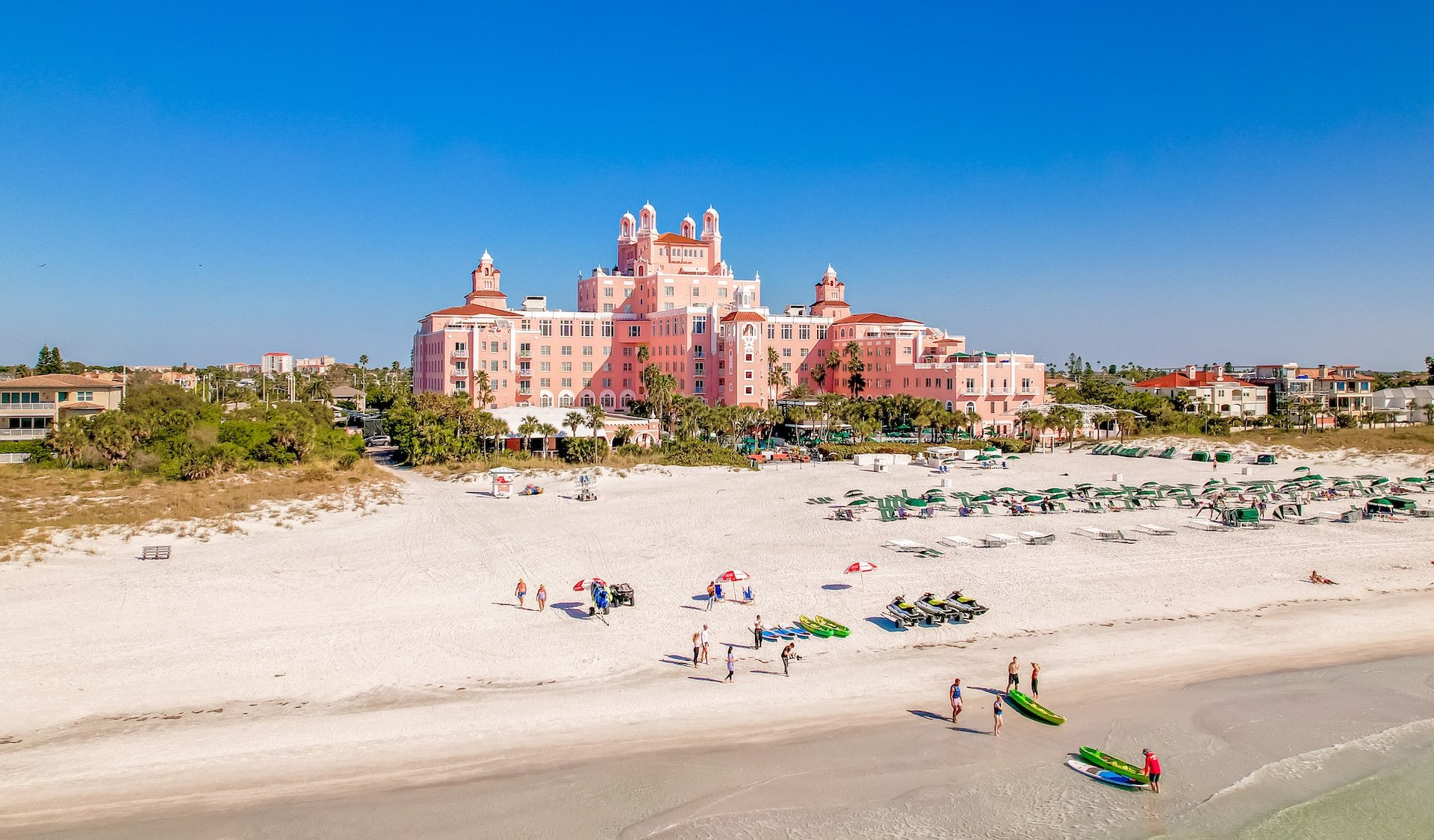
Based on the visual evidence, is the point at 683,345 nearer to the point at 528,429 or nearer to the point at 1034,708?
the point at 528,429

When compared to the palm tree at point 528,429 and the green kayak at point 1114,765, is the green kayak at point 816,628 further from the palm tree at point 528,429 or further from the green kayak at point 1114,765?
the palm tree at point 528,429

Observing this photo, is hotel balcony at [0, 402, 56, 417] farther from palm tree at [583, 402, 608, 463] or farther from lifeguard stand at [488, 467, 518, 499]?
palm tree at [583, 402, 608, 463]

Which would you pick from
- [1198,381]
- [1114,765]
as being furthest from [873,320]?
[1114,765]

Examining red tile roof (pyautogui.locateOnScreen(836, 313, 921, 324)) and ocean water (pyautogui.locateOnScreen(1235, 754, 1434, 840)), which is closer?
ocean water (pyautogui.locateOnScreen(1235, 754, 1434, 840))

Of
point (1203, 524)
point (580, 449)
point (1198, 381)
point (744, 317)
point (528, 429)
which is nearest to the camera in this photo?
point (1203, 524)

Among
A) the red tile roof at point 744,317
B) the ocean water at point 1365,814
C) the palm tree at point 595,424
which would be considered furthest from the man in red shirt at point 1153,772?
the red tile roof at point 744,317

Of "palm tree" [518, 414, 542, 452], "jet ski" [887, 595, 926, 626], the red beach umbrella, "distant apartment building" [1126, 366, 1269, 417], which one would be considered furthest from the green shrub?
"distant apartment building" [1126, 366, 1269, 417]

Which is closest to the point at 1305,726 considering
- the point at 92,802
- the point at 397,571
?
the point at 92,802
